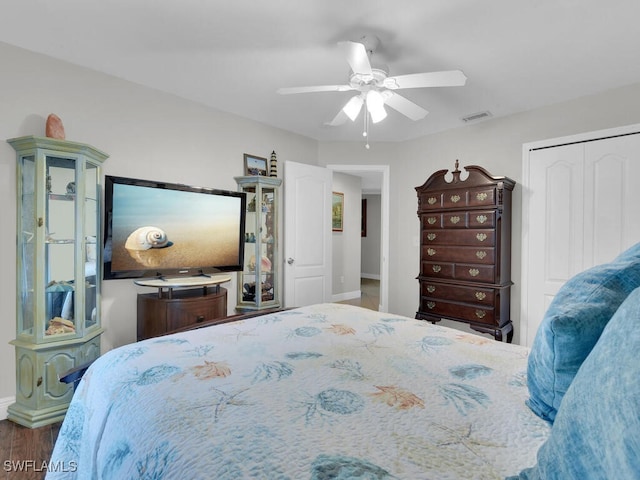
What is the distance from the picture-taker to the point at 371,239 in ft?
30.0

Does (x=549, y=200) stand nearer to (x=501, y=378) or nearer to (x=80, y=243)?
(x=501, y=378)

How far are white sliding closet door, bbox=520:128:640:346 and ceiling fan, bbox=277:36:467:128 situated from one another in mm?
1694

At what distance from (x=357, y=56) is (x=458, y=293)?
2.53 m

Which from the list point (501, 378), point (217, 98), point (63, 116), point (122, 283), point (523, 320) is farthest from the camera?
point (523, 320)

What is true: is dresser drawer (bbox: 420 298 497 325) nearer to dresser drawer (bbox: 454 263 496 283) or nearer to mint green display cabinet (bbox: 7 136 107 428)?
dresser drawer (bbox: 454 263 496 283)

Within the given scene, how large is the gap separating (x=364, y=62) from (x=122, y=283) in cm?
253

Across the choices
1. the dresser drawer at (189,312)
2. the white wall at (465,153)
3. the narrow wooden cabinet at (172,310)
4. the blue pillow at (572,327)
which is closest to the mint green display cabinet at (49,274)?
the narrow wooden cabinet at (172,310)

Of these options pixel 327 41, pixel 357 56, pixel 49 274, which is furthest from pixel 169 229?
pixel 357 56

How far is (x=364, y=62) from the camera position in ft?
6.17

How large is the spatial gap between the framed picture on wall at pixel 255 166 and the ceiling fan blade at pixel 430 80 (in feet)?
6.50

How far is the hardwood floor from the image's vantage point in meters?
1.75

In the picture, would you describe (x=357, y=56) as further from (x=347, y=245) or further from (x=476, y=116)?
(x=347, y=245)

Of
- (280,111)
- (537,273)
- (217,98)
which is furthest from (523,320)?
(217,98)

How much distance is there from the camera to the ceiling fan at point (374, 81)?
1.85 meters
